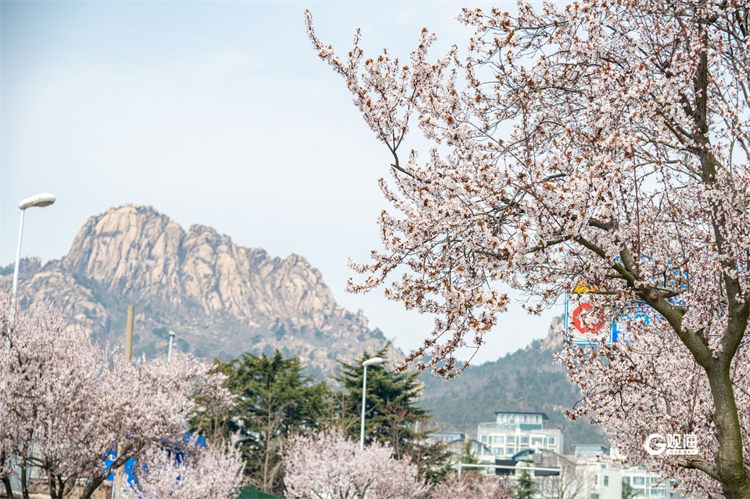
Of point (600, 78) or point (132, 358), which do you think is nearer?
point (600, 78)

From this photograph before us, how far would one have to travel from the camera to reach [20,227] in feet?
66.9

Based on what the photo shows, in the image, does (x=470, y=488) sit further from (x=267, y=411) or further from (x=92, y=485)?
(x=92, y=485)

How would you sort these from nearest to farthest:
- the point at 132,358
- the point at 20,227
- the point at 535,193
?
1. the point at 535,193
2. the point at 20,227
3. the point at 132,358

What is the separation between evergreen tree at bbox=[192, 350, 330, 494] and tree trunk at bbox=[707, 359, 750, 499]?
49.2 meters

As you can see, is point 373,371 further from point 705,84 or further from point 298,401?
point 705,84

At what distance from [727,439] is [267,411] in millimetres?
54503

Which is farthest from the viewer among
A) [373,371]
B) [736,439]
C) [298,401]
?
[298,401]

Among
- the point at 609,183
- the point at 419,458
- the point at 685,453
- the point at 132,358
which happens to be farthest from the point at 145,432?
the point at 419,458

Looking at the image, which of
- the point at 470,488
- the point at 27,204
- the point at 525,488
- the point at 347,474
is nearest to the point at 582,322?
the point at 27,204

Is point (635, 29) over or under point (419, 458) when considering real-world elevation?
over

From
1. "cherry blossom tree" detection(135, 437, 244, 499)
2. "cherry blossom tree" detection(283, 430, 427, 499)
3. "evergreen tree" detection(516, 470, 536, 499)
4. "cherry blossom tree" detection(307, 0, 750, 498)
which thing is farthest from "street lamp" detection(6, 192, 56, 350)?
"evergreen tree" detection(516, 470, 536, 499)

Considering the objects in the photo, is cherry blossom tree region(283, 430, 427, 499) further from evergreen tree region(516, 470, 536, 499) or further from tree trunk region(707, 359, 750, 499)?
evergreen tree region(516, 470, 536, 499)

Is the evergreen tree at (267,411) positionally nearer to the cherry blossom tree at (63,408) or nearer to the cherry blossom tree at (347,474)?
the cherry blossom tree at (347,474)

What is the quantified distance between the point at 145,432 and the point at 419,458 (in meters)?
33.0
